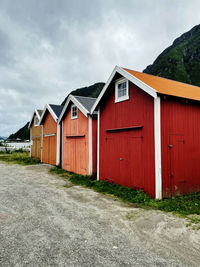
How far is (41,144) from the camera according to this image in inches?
766

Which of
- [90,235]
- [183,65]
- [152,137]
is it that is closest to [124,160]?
[152,137]

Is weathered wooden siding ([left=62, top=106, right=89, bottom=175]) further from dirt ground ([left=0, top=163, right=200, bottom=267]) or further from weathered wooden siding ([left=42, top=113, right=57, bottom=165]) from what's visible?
dirt ground ([left=0, top=163, right=200, bottom=267])

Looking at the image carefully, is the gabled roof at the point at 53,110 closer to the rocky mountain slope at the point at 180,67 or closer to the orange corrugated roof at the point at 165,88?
the orange corrugated roof at the point at 165,88

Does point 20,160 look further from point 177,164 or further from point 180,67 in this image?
point 180,67

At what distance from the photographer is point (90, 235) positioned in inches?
172

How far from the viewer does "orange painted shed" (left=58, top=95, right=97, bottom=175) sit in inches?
460

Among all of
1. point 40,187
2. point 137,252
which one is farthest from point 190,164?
point 40,187

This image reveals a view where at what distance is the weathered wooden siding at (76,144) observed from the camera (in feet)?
39.6

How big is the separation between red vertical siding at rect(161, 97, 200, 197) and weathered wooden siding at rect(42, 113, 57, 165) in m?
11.1

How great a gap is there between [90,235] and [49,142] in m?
14.1

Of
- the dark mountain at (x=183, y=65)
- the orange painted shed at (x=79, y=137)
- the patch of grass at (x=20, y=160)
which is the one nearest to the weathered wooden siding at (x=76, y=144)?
the orange painted shed at (x=79, y=137)

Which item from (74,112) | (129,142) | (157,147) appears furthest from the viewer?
(74,112)

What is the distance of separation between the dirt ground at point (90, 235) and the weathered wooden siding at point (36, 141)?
45.0 feet

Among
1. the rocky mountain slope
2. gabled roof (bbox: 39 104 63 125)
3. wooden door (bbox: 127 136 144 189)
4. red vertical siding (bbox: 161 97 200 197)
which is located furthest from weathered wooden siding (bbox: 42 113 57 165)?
the rocky mountain slope
